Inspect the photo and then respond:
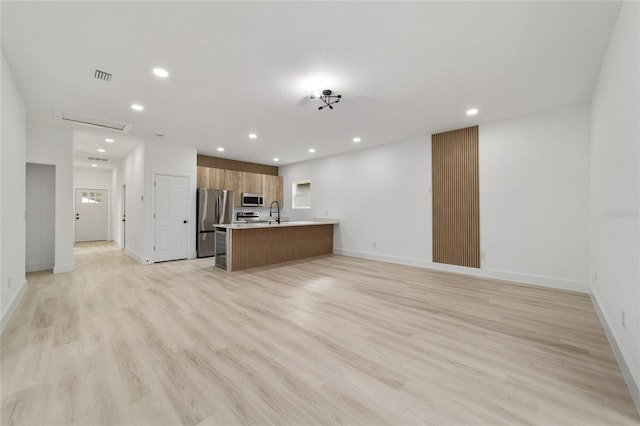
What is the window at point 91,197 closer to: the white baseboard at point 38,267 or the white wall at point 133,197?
the white wall at point 133,197

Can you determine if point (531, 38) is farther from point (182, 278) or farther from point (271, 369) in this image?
point (182, 278)

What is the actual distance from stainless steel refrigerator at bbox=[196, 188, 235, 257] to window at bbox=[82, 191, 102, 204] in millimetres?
6195

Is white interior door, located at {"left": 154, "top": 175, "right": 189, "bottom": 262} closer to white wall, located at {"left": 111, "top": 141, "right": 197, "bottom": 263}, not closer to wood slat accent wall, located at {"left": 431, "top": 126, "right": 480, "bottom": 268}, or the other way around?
white wall, located at {"left": 111, "top": 141, "right": 197, "bottom": 263}

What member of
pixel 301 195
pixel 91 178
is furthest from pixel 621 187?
pixel 91 178

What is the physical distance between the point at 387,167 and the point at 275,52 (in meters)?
4.27

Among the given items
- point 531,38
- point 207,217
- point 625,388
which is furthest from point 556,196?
point 207,217

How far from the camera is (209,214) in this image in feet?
22.4

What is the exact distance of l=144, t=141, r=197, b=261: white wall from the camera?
5878 mm

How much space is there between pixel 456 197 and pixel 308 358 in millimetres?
4411

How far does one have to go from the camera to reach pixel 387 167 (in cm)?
630

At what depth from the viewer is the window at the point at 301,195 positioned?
864 centimetres

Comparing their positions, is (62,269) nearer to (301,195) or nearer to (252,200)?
(252,200)

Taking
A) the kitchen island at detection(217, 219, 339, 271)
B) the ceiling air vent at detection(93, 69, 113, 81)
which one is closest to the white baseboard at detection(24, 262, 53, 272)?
the kitchen island at detection(217, 219, 339, 271)

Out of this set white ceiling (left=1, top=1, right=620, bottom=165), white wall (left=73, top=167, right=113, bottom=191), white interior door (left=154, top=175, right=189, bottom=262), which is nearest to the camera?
white ceiling (left=1, top=1, right=620, bottom=165)
